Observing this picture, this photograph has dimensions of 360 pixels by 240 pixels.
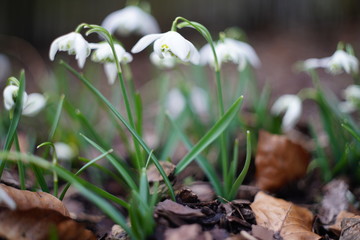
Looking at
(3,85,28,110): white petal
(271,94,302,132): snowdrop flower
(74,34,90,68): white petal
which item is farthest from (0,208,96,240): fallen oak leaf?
(271,94,302,132): snowdrop flower

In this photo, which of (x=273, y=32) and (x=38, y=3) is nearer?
(x=273, y=32)

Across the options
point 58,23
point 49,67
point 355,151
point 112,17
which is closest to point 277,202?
point 355,151

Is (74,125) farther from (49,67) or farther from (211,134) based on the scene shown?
(49,67)

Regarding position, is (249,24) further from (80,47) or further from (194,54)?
(80,47)

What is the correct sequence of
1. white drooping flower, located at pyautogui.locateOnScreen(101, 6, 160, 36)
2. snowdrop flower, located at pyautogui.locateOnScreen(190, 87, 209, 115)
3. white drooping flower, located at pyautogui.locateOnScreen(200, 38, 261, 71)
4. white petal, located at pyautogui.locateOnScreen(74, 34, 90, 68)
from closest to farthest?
white petal, located at pyautogui.locateOnScreen(74, 34, 90, 68)
white drooping flower, located at pyautogui.locateOnScreen(200, 38, 261, 71)
white drooping flower, located at pyautogui.locateOnScreen(101, 6, 160, 36)
snowdrop flower, located at pyautogui.locateOnScreen(190, 87, 209, 115)

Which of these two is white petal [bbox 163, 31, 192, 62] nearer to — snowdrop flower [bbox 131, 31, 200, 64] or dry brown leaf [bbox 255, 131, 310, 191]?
snowdrop flower [bbox 131, 31, 200, 64]

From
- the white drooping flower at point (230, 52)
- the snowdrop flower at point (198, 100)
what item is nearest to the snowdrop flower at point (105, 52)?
the white drooping flower at point (230, 52)
